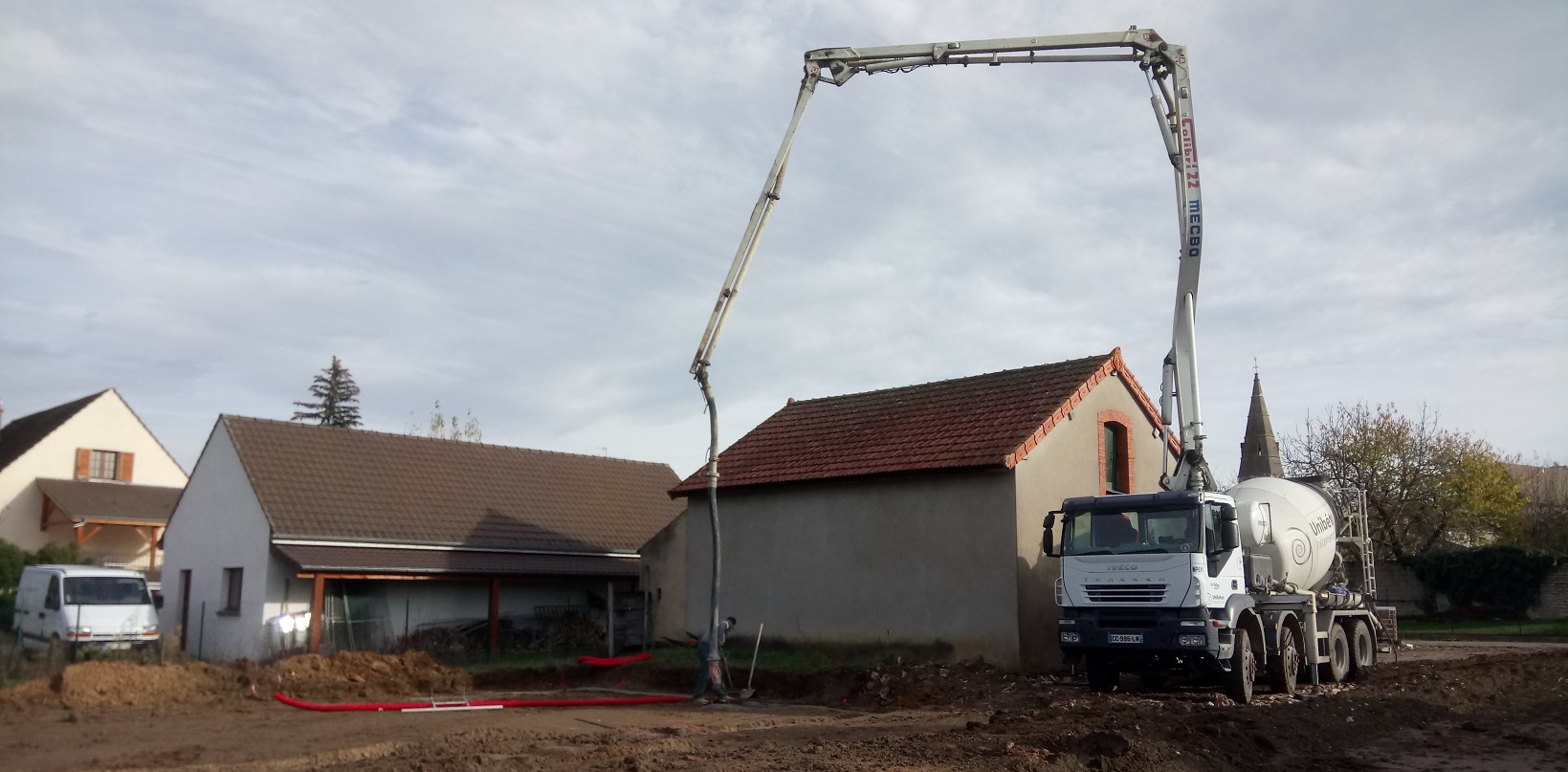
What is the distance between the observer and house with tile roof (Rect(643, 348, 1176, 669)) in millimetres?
19344

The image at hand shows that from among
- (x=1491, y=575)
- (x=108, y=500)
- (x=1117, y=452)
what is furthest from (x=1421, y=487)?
(x=108, y=500)

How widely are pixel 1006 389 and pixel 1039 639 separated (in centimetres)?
517

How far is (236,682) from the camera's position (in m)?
18.8

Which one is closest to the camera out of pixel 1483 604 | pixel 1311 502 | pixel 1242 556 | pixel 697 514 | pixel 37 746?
pixel 37 746

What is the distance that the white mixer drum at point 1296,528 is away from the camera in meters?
17.2

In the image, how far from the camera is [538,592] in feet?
89.9

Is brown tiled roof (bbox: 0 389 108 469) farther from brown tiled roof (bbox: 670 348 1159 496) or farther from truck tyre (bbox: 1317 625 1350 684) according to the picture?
truck tyre (bbox: 1317 625 1350 684)

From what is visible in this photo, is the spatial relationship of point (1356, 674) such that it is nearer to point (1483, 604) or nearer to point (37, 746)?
point (37, 746)

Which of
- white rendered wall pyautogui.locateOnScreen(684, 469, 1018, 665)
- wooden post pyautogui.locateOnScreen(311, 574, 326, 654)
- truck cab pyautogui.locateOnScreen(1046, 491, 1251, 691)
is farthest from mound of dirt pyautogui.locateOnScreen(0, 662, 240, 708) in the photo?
truck cab pyautogui.locateOnScreen(1046, 491, 1251, 691)

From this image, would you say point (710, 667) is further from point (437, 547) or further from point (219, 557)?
point (219, 557)

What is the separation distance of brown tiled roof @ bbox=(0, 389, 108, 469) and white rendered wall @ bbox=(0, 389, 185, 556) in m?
0.33

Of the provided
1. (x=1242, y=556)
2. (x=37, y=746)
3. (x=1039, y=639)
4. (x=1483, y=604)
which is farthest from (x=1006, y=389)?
(x=1483, y=604)

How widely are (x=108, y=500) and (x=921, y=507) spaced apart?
107ft

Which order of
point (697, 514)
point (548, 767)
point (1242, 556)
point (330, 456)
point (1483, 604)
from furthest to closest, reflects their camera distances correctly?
point (1483, 604), point (330, 456), point (697, 514), point (1242, 556), point (548, 767)
